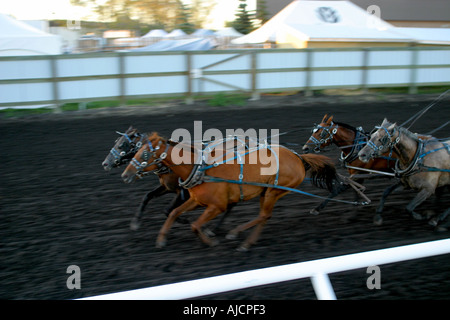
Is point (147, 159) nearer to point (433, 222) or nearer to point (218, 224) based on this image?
point (218, 224)

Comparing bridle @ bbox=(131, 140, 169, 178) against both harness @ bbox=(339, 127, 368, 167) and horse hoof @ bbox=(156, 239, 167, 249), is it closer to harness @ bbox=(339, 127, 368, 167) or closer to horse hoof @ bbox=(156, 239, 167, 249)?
horse hoof @ bbox=(156, 239, 167, 249)

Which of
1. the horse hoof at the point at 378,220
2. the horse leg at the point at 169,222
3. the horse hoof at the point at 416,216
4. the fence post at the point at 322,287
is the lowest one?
the horse hoof at the point at 378,220

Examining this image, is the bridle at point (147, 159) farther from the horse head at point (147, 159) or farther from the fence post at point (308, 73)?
the fence post at point (308, 73)

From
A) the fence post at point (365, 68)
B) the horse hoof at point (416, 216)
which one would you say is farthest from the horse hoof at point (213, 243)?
the fence post at point (365, 68)

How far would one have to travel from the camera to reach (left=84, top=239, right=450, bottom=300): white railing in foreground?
6.08ft

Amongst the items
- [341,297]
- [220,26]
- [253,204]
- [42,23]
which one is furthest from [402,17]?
[341,297]

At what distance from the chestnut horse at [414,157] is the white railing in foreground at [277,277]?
3708 mm

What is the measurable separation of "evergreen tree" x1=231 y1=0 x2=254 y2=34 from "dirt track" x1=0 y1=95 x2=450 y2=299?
1219 inches

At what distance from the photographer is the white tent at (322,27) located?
19.0 metres

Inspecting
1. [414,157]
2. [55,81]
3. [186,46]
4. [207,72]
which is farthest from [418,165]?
[186,46]

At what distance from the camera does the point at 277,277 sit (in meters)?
1.97

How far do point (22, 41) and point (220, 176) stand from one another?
11139mm

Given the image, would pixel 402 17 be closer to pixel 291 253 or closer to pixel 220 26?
pixel 220 26
